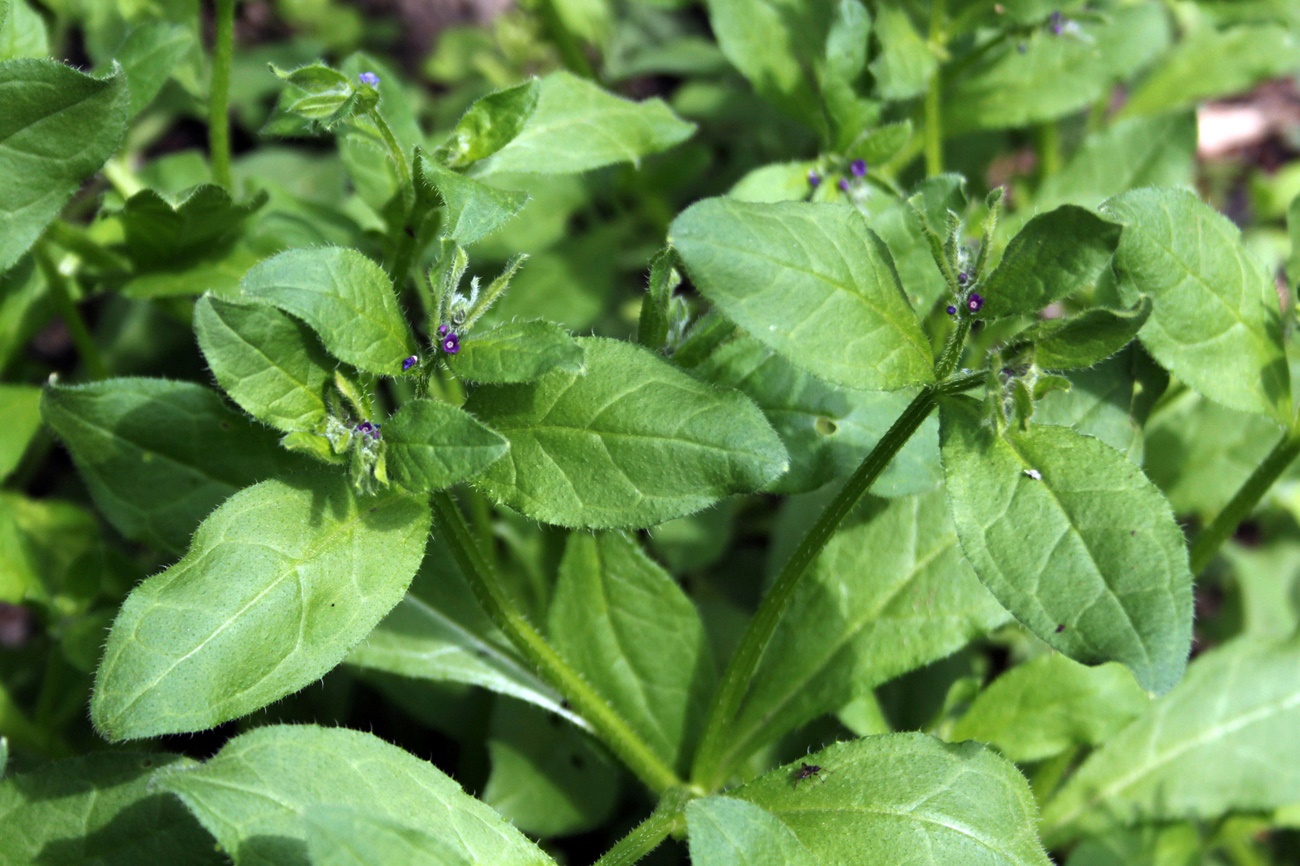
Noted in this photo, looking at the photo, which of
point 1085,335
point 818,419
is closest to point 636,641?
point 818,419

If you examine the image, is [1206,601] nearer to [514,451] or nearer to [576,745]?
[576,745]

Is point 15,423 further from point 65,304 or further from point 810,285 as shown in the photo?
point 810,285

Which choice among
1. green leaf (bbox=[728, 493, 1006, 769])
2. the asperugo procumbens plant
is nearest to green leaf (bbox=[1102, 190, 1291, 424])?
the asperugo procumbens plant

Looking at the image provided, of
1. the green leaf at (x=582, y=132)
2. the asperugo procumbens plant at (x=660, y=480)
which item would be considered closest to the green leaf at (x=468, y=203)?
the asperugo procumbens plant at (x=660, y=480)

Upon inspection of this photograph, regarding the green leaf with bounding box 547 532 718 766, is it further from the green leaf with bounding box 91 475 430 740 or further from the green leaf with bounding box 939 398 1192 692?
the green leaf with bounding box 939 398 1192 692

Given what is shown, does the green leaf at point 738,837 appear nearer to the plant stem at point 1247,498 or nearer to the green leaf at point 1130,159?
the plant stem at point 1247,498
